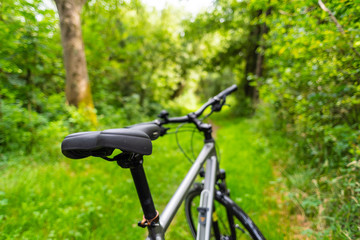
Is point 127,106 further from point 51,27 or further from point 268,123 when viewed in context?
point 268,123

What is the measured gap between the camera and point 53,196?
2715 mm

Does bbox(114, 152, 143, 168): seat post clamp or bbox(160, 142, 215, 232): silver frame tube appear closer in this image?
bbox(114, 152, 143, 168): seat post clamp

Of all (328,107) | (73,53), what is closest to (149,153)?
(328,107)

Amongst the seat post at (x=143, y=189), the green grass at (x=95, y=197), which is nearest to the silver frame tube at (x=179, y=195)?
the seat post at (x=143, y=189)

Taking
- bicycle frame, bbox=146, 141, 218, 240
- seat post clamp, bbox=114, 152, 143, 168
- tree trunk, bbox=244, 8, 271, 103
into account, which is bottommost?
bicycle frame, bbox=146, 141, 218, 240

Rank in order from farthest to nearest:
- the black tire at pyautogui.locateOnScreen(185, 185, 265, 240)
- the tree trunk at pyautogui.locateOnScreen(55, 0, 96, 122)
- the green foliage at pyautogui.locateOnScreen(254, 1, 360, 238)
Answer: the tree trunk at pyautogui.locateOnScreen(55, 0, 96, 122) → the green foliage at pyautogui.locateOnScreen(254, 1, 360, 238) → the black tire at pyautogui.locateOnScreen(185, 185, 265, 240)

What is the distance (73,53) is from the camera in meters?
4.69

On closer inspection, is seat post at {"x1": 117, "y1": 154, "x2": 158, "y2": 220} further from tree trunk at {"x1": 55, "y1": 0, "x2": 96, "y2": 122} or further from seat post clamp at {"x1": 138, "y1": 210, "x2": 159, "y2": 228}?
tree trunk at {"x1": 55, "y1": 0, "x2": 96, "y2": 122}

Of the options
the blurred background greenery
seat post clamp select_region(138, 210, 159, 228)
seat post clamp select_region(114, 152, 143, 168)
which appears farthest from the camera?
the blurred background greenery

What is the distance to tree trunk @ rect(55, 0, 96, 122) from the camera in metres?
4.50

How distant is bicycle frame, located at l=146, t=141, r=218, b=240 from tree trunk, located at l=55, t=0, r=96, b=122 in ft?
13.2

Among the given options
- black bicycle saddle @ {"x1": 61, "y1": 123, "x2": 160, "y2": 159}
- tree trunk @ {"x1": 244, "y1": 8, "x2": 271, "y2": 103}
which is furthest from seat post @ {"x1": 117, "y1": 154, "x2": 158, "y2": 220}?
tree trunk @ {"x1": 244, "y1": 8, "x2": 271, "y2": 103}

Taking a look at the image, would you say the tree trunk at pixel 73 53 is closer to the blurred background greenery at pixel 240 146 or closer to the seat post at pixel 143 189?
the blurred background greenery at pixel 240 146

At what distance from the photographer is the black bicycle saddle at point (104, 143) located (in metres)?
0.76
